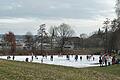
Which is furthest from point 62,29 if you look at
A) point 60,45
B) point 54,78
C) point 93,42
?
point 54,78

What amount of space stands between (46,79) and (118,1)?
129 ft

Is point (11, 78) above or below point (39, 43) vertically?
below

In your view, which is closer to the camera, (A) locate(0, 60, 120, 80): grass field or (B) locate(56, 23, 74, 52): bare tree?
(A) locate(0, 60, 120, 80): grass field

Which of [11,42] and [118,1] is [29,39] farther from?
[118,1]

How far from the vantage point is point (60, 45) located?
344 feet

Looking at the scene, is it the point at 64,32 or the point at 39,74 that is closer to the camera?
the point at 39,74

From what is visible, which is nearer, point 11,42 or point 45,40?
point 11,42

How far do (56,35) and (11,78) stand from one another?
104046mm

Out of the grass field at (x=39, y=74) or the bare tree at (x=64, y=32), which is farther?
the bare tree at (x=64, y=32)

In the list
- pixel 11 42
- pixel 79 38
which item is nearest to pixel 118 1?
pixel 11 42

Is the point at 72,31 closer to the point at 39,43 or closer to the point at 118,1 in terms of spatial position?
the point at 39,43

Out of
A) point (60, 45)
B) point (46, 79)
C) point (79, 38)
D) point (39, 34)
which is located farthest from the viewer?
point (79, 38)

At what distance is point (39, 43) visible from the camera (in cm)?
10344

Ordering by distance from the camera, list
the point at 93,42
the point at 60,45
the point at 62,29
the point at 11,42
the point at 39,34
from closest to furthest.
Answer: the point at 11,42, the point at 39,34, the point at 60,45, the point at 62,29, the point at 93,42
